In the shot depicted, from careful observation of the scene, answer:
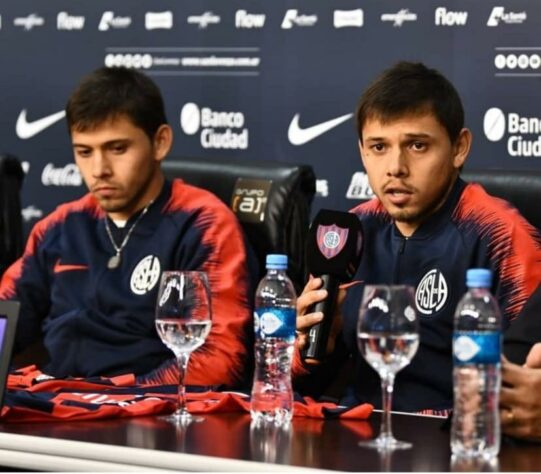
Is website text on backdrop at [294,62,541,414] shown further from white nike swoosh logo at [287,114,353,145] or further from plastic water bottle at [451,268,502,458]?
white nike swoosh logo at [287,114,353,145]

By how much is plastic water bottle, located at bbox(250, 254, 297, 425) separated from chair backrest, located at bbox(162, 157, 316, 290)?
1.00 m

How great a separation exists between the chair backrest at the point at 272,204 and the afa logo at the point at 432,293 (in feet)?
2.10

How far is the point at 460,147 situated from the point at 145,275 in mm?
873

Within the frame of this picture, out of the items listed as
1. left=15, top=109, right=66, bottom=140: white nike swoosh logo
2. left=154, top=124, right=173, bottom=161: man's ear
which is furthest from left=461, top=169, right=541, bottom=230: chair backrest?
left=15, top=109, right=66, bottom=140: white nike swoosh logo

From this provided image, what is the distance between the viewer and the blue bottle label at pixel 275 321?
7.30 feet

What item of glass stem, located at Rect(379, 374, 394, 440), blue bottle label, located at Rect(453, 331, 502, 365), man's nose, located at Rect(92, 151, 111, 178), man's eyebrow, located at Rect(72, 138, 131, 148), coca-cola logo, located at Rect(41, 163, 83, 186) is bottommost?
glass stem, located at Rect(379, 374, 394, 440)

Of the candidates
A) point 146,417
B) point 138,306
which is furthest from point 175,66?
point 146,417

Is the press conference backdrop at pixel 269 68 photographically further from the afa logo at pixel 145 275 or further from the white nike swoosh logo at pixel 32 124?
the afa logo at pixel 145 275

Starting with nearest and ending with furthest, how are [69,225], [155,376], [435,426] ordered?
[435,426] < [155,376] < [69,225]

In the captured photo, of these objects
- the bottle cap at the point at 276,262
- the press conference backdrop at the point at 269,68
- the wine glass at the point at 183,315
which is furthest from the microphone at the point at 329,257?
the press conference backdrop at the point at 269,68

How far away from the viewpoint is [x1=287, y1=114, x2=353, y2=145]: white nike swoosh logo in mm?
4223

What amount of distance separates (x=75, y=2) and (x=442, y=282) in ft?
8.13

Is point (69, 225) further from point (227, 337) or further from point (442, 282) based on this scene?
point (442, 282)

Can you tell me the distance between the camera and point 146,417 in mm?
2256
